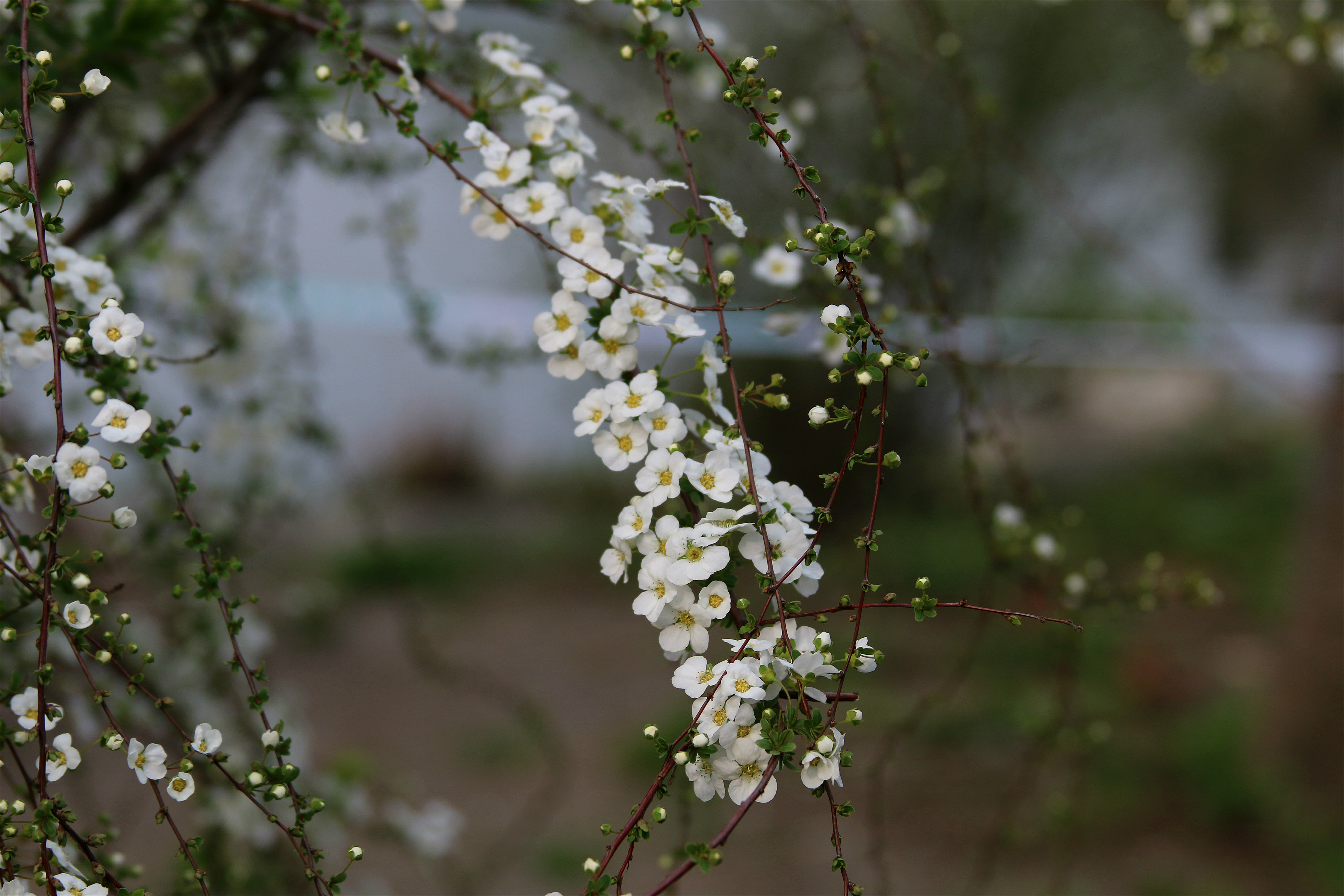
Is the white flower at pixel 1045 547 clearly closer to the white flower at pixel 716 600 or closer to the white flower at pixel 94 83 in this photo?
the white flower at pixel 716 600

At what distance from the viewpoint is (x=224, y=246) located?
208cm

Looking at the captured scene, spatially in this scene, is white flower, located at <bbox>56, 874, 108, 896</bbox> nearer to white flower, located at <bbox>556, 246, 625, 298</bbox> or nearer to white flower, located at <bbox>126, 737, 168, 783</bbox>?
white flower, located at <bbox>126, 737, 168, 783</bbox>

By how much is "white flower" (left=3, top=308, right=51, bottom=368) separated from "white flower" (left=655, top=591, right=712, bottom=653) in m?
0.61

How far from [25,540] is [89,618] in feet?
0.35

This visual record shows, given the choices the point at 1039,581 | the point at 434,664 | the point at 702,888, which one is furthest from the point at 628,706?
the point at 1039,581

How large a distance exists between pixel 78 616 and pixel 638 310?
1.67 ft

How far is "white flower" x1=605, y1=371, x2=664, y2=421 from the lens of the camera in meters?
0.79

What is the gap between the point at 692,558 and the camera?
74cm

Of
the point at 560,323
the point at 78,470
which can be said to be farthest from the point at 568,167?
the point at 78,470

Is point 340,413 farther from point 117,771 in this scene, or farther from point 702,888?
point 702,888

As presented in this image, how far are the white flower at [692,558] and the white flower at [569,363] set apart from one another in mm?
203

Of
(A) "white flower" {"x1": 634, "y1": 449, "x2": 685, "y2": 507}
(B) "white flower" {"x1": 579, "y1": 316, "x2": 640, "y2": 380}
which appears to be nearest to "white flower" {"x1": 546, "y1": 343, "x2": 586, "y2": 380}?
(B) "white flower" {"x1": 579, "y1": 316, "x2": 640, "y2": 380}

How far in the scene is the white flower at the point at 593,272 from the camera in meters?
0.84

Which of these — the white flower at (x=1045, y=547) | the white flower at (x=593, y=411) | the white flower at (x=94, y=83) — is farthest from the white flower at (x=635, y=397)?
the white flower at (x=1045, y=547)
